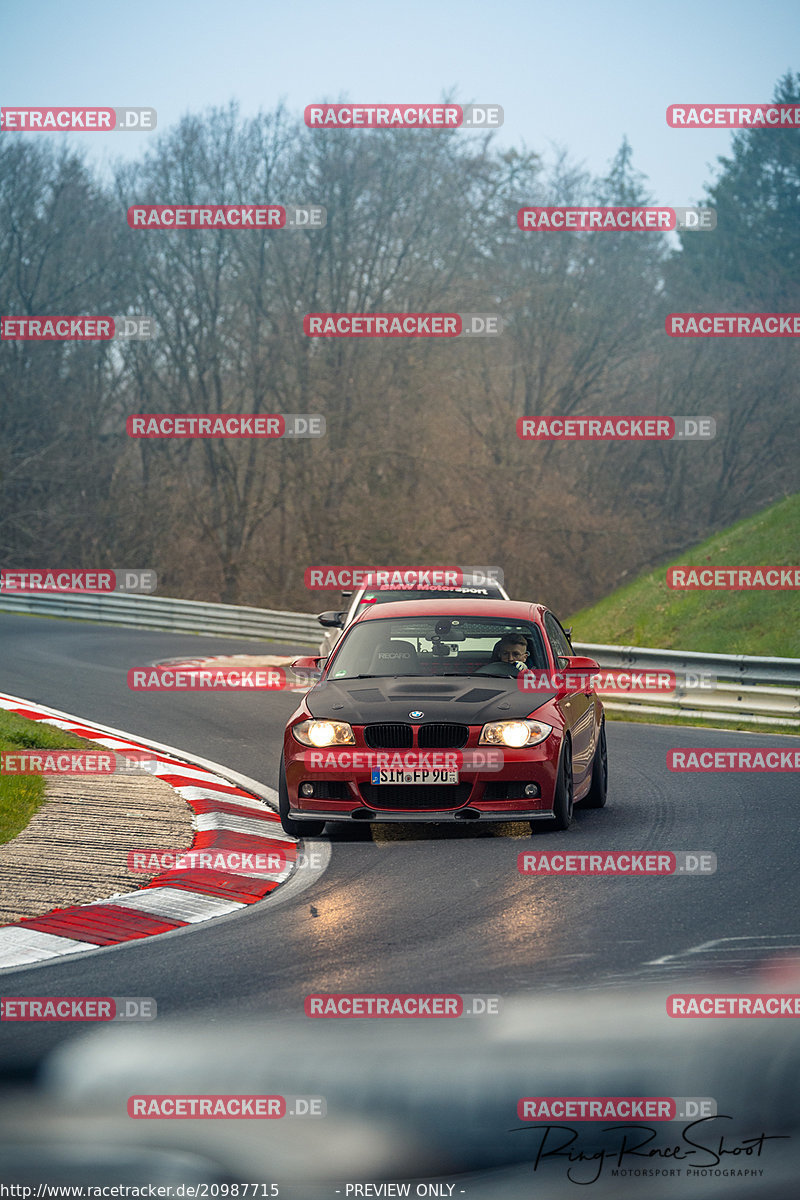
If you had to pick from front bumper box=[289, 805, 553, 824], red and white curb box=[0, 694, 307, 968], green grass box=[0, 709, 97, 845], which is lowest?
red and white curb box=[0, 694, 307, 968]

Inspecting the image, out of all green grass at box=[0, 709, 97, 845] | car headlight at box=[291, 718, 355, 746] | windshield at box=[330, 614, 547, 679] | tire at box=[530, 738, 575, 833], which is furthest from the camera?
windshield at box=[330, 614, 547, 679]

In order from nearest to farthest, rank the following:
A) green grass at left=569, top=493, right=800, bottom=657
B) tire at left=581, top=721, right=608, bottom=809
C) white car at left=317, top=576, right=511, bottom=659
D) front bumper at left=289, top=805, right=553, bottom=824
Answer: front bumper at left=289, top=805, right=553, bottom=824 → tire at left=581, top=721, right=608, bottom=809 → white car at left=317, top=576, right=511, bottom=659 → green grass at left=569, top=493, right=800, bottom=657

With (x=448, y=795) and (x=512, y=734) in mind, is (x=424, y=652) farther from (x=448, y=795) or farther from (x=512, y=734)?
(x=448, y=795)

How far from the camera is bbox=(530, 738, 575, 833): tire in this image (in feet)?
29.0

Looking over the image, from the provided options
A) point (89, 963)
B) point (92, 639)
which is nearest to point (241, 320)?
point (92, 639)

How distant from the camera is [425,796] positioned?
8531 mm

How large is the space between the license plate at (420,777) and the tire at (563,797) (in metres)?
0.77

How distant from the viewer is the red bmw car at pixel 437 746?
854cm

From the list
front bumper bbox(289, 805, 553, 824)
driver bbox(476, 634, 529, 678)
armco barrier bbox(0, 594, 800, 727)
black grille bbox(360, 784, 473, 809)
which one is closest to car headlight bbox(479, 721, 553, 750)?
black grille bbox(360, 784, 473, 809)

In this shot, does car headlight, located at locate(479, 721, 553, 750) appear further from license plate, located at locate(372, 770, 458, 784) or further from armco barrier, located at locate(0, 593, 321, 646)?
armco barrier, located at locate(0, 593, 321, 646)

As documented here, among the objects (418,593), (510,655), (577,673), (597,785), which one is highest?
(418,593)

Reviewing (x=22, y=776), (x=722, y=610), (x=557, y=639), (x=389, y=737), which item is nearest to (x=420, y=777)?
(x=389, y=737)

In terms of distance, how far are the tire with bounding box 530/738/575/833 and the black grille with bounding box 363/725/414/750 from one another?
3.50 feet

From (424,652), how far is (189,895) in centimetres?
328
